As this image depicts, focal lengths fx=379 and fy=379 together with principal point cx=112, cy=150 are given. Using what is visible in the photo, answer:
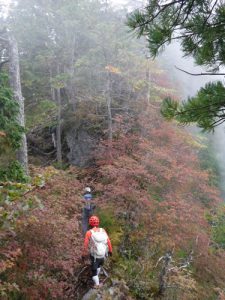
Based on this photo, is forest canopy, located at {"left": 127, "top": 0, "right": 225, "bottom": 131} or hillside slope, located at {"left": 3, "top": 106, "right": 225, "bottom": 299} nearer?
forest canopy, located at {"left": 127, "top": 0, "right": 225, "bottom": 131}

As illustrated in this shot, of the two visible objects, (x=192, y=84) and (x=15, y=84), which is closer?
(x=15, y=84)

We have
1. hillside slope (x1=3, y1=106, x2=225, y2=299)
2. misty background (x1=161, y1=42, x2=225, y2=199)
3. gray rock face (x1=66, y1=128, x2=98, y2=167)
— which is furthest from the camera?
misty background (x1=161, y1=42, x2=225, y2=199)

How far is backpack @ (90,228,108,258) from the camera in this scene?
7.68 metres

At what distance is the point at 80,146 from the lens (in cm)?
1814

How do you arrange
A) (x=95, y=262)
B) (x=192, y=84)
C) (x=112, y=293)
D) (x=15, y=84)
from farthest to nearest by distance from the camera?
(x=192, y=84) → (x=15, y=84) → (x=112, y=293) → (x=95, y=262)

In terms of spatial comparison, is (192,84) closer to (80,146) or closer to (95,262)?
Answer: (80,146)

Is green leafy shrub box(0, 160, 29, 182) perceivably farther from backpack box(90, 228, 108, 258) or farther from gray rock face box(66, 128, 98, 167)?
gray rock face box(66, 128, 98, 167)

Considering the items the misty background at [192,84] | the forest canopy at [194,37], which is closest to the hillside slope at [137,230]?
the forest canopy at [194,37]

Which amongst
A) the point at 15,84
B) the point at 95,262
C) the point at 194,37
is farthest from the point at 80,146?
the point at 194,37

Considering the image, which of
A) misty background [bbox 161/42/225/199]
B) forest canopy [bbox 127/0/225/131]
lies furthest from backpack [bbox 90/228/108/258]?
misty background [bbox 161/42/225/199]

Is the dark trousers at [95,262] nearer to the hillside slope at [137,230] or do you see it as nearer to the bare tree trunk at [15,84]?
the hillside slope at [137,230]

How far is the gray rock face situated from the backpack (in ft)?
29.2

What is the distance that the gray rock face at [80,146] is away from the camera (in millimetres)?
17172

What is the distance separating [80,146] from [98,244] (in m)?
10.7
